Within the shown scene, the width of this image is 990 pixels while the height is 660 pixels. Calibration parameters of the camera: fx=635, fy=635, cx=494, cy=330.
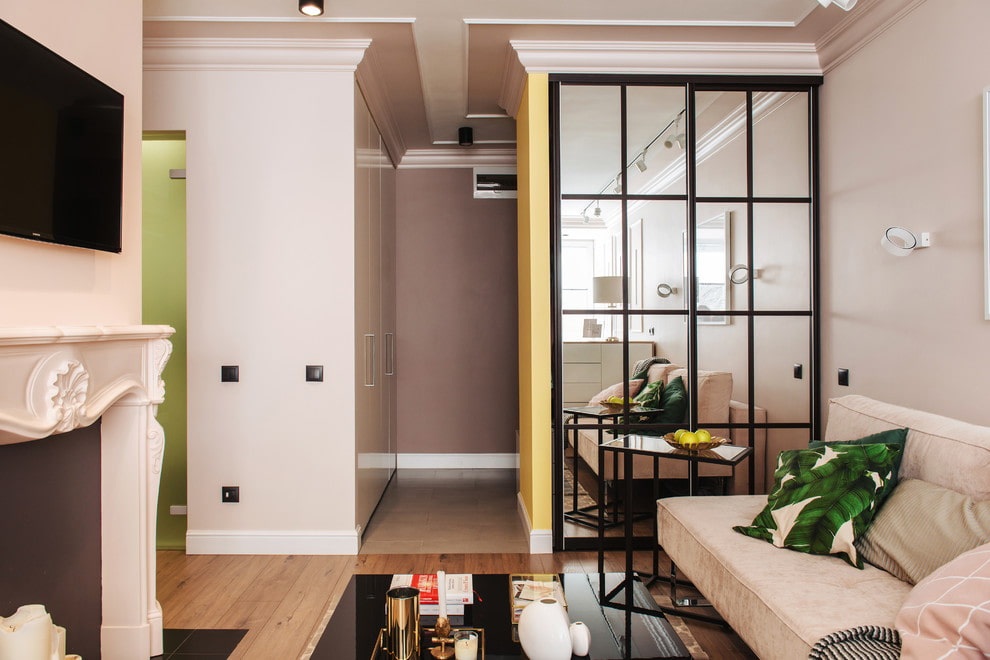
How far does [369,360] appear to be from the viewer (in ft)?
13.0

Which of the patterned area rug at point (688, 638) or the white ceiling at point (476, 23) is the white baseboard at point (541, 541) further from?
the white ceiling at point (476, 23)

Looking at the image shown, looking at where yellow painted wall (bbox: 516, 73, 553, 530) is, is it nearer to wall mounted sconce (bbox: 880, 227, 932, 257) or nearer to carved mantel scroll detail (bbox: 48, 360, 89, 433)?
wall mounted sconce (bbox: 880, 227, 932, 257)

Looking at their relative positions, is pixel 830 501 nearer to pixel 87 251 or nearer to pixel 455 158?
pixel 87 251

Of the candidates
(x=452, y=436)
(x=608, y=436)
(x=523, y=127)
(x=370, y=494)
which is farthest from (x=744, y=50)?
(x=452, y=436)

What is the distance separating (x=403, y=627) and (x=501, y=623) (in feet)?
Result: 1.14

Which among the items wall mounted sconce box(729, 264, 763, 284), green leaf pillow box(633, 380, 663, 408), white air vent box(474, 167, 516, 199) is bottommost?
green leaf pillow box(633, 380, 663, 408)

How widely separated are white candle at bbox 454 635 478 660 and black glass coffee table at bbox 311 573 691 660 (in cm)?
6

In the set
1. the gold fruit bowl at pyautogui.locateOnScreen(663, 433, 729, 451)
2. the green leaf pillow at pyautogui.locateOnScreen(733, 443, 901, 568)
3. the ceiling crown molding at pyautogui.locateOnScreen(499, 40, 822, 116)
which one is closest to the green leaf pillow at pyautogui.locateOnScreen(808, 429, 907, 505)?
the green leaf pillow at pyautogui.locateOnScreen(733, 443, 901, 568)

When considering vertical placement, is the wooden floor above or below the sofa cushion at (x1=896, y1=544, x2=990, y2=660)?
below

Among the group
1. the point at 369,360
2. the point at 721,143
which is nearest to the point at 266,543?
the point at 369,360

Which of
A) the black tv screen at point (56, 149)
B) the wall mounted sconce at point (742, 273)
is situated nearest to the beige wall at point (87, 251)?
the black tv screen at point (56, 149)

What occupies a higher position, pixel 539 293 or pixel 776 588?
pixel 539 293

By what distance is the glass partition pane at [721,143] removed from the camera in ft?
10.9

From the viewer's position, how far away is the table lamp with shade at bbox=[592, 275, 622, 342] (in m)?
3.33
